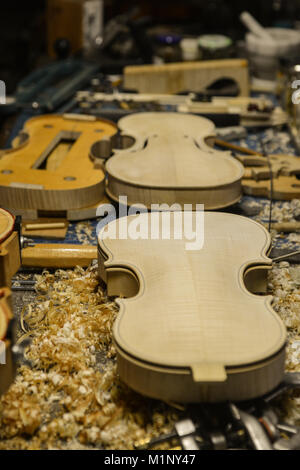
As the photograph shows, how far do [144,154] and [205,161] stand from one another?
30cm

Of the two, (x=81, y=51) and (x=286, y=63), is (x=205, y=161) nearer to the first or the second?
(x=286, y=63)

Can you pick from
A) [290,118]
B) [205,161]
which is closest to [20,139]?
[205,161]

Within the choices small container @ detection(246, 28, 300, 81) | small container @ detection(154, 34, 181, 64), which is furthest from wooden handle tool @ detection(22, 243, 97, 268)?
small container @ detection(246, 28, 300, 81)

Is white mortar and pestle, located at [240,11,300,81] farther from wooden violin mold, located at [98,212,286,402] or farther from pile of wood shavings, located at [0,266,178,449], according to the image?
pile of wood shavings, located at [0,266,178,449]

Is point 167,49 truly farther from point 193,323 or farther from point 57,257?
point 193,323

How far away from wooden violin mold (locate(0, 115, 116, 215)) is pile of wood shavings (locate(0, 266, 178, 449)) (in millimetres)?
600

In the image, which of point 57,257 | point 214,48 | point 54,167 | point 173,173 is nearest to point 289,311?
point 173,173

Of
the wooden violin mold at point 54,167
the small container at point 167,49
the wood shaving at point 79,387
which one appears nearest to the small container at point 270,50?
the small container at point 167,49

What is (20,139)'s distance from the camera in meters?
3.04

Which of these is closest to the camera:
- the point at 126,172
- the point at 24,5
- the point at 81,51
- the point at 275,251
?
the point at 275,251

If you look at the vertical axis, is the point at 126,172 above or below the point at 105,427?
above

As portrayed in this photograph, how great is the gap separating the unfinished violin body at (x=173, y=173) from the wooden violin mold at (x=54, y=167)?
0.49ft

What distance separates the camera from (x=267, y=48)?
441cm

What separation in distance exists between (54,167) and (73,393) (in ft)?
4.84
